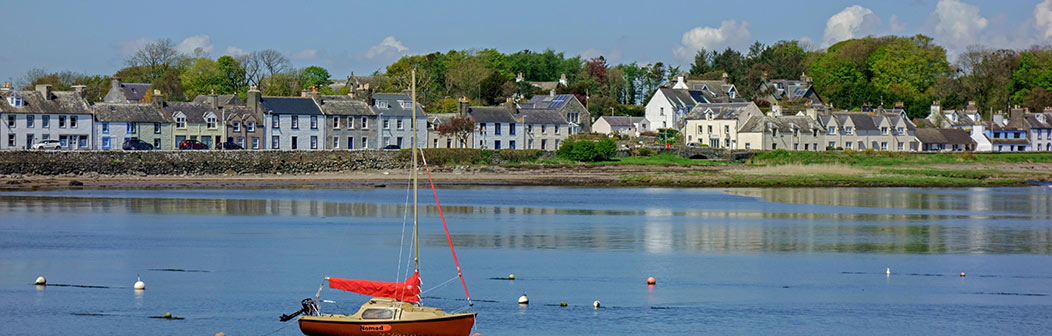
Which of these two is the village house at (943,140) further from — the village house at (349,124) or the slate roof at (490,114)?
the village house at (349,124)

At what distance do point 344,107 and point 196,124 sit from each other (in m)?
12.5

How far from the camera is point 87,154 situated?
2805 inches

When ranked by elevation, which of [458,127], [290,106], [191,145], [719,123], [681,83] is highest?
[681,83]

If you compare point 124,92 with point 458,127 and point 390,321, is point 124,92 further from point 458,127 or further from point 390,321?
point 390,321

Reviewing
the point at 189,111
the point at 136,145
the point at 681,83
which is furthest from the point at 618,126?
the point at 136,145

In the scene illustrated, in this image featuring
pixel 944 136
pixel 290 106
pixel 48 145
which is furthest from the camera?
pixel 944 136

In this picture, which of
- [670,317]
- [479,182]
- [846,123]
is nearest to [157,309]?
[670,317]

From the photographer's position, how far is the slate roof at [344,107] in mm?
89438

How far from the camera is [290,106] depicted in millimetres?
87125

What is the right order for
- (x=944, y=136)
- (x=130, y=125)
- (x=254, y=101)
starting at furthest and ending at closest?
(x=944, y=136) < (x=254, y=101) < (x=130, y=125)

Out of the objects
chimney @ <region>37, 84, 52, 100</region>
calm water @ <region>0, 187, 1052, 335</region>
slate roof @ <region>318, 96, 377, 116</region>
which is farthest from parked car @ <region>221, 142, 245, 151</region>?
calm water @ <region>0, 187, 1052, 335</region>

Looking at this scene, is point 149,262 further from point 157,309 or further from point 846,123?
point 846,123

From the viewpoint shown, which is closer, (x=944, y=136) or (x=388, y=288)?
(x=388, y=288)

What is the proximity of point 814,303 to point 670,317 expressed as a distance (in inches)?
164
